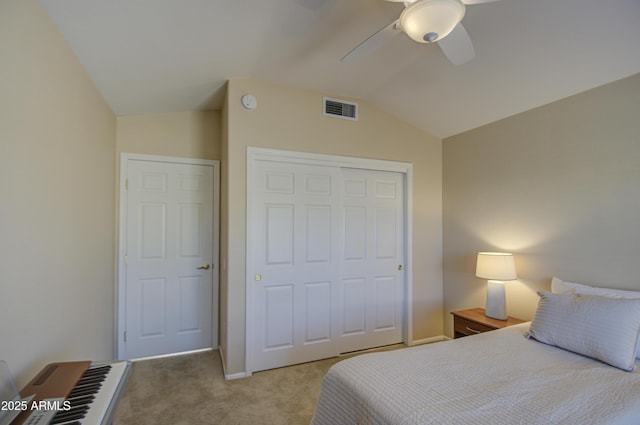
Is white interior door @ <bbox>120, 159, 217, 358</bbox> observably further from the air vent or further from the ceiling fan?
the ceiling fan

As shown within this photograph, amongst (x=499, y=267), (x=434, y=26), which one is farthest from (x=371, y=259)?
(x=434, y=26)

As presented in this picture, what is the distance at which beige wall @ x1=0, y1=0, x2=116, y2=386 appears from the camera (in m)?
1.16

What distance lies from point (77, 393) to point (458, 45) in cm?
225

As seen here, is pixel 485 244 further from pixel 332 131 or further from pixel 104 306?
pixel 104 306

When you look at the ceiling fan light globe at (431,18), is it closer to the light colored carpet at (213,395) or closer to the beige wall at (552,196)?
the beige wall at (552,196)

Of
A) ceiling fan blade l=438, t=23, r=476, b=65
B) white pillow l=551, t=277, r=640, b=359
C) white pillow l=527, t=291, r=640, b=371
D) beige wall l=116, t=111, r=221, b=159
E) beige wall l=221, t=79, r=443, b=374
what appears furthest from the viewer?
beige wall l=116, t=111, r=221, b=159

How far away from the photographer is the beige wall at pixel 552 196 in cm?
208

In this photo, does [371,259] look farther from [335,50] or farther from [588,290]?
[335,50]

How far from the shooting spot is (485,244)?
301cm

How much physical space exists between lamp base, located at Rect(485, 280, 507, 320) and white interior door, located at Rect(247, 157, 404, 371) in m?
0.97

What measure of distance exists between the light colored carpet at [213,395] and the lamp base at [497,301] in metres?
1.59

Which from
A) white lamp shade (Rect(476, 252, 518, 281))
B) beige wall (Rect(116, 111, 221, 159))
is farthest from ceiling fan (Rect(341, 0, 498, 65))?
beige wall (Rect(116, 111, 221, 159))

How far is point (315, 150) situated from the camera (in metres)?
2.96

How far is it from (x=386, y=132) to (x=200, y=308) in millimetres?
2797
